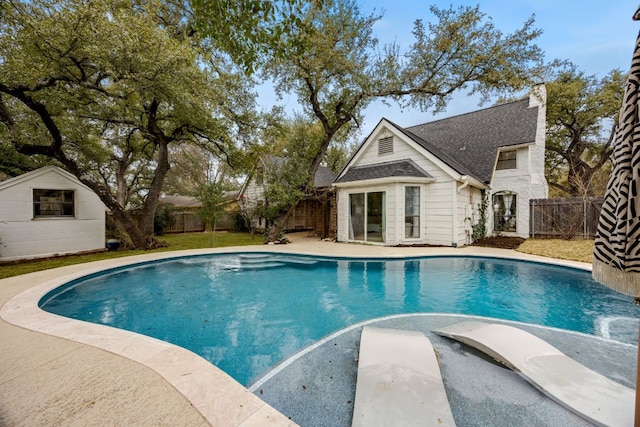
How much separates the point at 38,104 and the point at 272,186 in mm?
8090

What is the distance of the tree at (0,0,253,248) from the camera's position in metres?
6.45

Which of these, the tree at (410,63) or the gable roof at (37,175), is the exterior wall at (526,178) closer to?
the tree at (410,63)

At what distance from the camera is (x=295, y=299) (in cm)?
561

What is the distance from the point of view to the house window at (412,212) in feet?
35.0

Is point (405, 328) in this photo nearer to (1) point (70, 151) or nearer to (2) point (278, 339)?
(2) point (278, 339)

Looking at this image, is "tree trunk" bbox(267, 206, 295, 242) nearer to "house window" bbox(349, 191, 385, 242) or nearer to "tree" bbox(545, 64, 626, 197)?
"house window" bbox(349, 191, 385, 242)

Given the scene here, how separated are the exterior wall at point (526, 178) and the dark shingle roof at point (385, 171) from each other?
4752 mm

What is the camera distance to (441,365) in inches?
113

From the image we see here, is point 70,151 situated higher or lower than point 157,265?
higher

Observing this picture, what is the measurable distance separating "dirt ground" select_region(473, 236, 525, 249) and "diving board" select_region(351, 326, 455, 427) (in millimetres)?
9548

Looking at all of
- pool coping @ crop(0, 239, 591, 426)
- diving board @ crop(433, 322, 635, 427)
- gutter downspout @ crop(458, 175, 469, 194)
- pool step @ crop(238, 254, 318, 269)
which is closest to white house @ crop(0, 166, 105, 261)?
pool coping @ crop(0, 239, 591, 426)

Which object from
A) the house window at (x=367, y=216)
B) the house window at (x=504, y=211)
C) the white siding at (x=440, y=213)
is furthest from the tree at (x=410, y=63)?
the house window at (x=504, y=211)

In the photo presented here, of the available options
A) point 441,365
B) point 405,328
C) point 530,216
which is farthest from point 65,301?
point 530,216

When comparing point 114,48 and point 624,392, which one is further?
A: point 114,48
